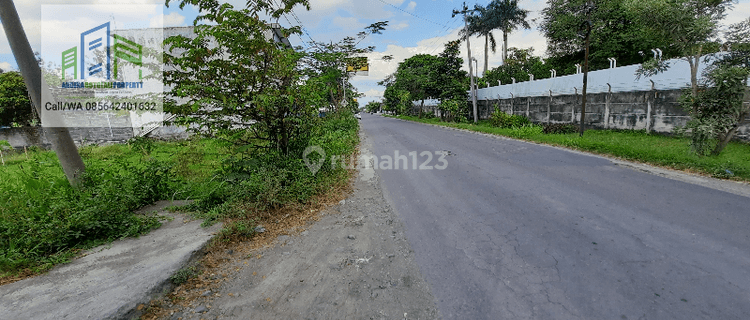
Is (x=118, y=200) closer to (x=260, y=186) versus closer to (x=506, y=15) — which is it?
(x=260, y=186)

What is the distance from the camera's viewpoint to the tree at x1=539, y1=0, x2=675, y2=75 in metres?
23.7

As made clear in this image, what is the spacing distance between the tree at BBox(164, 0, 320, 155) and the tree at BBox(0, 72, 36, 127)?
18886mm

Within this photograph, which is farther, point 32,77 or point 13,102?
point 13,102

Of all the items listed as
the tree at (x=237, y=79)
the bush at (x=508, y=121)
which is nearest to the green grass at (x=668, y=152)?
the bush at (x=508, y=121)

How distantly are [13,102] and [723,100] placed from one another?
29.1 metres

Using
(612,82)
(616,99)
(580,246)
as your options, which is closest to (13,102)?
(580,246)

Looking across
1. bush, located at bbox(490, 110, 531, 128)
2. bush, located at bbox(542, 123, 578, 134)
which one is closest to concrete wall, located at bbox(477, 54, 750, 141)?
bush, located at bbox(542, 123, 578, 134)

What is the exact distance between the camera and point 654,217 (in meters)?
4.38

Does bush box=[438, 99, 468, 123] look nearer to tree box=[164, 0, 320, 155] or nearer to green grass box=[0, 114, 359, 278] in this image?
green grass box=[0, 114, 359, 278]

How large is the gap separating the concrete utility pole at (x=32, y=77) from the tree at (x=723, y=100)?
42.5 feet

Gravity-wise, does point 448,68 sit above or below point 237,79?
above

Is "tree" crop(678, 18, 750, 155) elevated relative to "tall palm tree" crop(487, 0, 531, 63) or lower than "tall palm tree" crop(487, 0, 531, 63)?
lower

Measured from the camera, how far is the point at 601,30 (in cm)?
2498

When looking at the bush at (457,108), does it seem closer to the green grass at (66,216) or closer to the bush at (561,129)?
the bush at (561,129)
